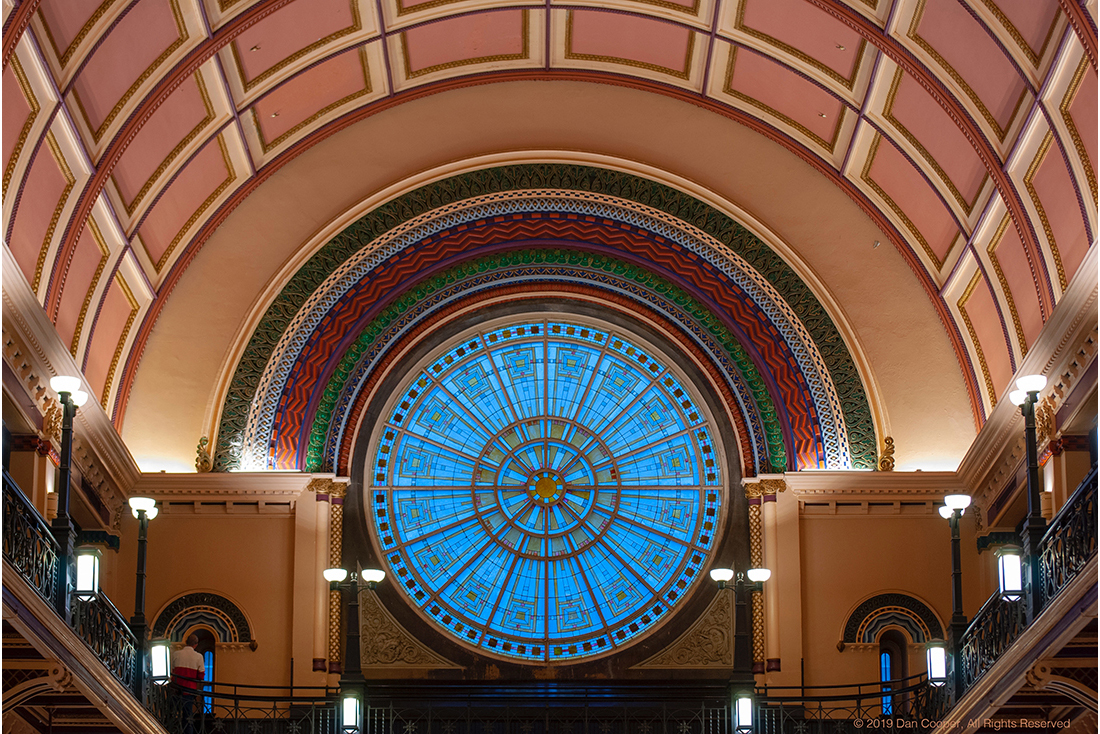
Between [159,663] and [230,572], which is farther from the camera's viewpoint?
[230,572]

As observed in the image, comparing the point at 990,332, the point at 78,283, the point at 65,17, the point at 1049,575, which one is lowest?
the point at 1049,575

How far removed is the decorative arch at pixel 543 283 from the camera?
62.6ft

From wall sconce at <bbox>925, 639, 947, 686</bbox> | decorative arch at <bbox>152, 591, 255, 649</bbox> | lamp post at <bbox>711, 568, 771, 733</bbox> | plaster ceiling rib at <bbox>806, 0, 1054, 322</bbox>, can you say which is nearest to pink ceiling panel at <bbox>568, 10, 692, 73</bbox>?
plaster ceiling rib at <bbox>806, 0, 1054, 322</bbox>

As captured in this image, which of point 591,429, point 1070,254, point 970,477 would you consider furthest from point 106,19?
point 970,477

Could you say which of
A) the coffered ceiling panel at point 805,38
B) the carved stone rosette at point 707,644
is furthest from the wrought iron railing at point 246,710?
the coffered ceiling panel at point 805,38

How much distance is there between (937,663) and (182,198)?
10.1 m

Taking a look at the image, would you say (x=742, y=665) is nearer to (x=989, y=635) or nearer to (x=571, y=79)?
(x=989, y=635)

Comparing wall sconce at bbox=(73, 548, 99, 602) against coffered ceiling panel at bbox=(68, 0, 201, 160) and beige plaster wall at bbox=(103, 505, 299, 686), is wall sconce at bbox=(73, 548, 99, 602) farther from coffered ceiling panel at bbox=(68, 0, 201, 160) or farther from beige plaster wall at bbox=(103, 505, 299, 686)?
beige plaster wall at bbox=(103, 505, 299, 686)

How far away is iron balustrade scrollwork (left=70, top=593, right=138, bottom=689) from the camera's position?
13.4 meters

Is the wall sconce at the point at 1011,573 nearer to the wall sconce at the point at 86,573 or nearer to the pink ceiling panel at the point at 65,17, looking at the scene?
the wall sconce at the point at 86,573

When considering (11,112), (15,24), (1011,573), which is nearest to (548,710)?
(1011,573)

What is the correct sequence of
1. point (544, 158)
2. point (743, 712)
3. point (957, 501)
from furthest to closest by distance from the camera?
point (544, 158) → point (743, 712) → point (957, 501)

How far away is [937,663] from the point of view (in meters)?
14.9

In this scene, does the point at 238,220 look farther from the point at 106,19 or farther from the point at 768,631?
the point at 768,631
